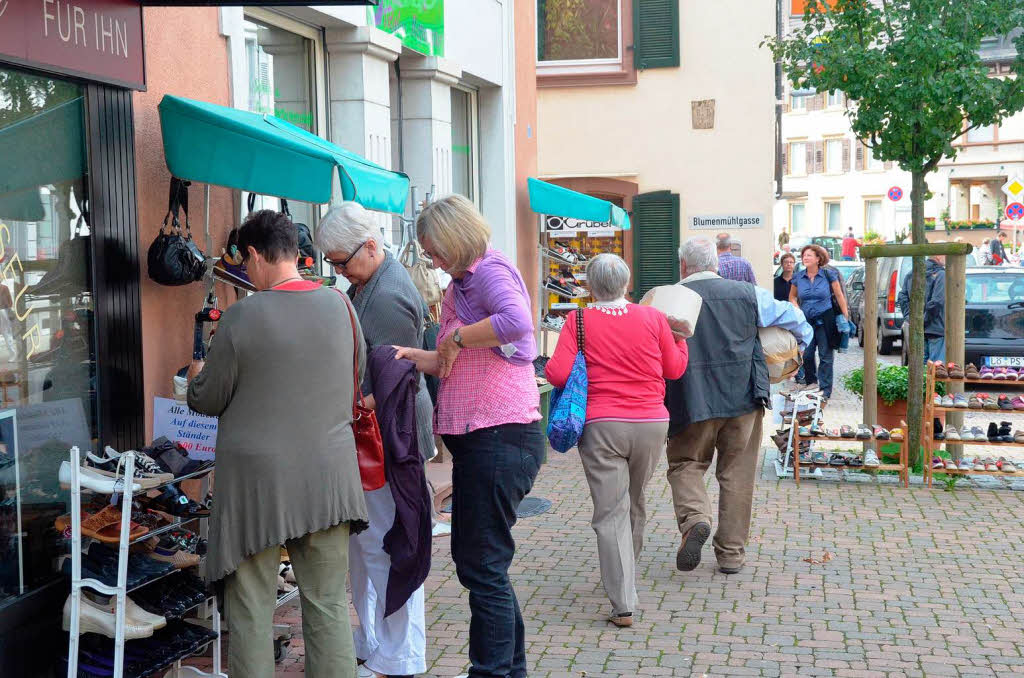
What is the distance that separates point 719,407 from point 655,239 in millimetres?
10624

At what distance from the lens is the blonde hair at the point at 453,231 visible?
14.4ft

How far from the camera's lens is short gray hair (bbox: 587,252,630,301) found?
18.8 feet

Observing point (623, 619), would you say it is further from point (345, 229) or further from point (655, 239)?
point (655, 239)

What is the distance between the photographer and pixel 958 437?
30.5 feet

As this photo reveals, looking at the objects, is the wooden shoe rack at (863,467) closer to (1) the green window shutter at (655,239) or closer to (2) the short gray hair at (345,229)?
(2) the short gray hair at (345,229)

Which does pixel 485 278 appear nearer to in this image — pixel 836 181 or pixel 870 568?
pixel 870 568

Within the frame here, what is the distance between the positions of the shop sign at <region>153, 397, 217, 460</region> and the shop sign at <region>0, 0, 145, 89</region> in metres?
1.37

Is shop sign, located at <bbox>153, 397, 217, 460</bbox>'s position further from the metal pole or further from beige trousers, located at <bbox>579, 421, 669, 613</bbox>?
the metal pole

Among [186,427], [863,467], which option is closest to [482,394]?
[186,427]

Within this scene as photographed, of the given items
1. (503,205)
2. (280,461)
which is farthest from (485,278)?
(503,205)

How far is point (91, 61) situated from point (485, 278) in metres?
1.89

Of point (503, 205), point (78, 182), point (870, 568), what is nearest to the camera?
point (78, 182)

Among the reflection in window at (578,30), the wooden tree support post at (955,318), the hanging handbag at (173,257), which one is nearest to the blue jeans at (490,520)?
the hanging handbag at (173,257)

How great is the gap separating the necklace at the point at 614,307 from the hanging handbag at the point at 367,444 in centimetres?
163
